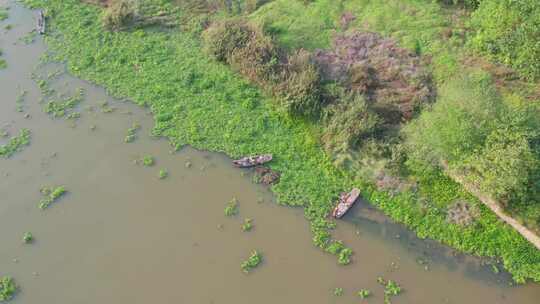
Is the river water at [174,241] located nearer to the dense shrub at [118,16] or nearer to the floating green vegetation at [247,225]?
the floating green vegetation at [247,225]

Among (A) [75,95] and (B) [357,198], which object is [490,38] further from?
(A) [75,95]

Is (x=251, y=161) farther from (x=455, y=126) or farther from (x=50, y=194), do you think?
(x=50, y=194)

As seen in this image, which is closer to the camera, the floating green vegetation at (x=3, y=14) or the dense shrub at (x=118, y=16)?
the dense shrub at (x=118, y=16)

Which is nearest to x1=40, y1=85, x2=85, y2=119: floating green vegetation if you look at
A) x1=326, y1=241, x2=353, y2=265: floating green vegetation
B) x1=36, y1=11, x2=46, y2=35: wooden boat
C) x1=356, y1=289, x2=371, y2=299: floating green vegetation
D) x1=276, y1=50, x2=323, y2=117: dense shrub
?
x1=36, y1=11, x2=46, y2=35: wooden boat

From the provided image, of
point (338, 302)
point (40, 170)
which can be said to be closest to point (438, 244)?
point (338, 302)

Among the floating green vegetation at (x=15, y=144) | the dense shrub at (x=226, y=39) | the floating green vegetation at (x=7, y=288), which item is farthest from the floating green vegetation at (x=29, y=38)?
the floating green vegetation at (x=7, y=288)
